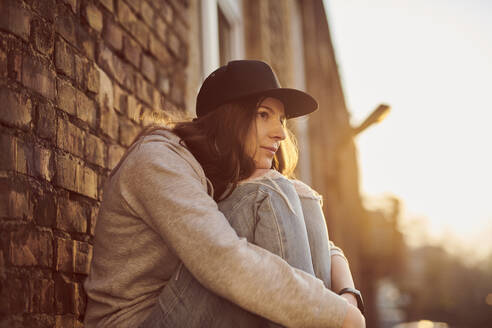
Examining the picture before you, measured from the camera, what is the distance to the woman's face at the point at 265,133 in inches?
82.8

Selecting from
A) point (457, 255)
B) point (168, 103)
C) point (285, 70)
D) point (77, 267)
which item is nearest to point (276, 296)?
point (77, 267)

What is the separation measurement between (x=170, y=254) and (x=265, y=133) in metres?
0.73

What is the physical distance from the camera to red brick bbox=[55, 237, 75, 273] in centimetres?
176

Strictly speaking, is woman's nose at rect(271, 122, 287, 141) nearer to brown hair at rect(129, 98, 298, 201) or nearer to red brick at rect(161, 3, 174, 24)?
brown hair at rect(129, 98, 298, 201)

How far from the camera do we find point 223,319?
1.55 metres

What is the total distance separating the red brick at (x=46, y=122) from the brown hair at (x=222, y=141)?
0.31 m

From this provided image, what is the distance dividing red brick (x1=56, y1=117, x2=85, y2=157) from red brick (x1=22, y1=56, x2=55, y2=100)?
0.12m

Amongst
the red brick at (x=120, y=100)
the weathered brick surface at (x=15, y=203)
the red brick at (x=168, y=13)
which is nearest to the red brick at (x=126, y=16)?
the red brick at (x=120, y=100)

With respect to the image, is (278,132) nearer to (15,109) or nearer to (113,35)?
(113,35)

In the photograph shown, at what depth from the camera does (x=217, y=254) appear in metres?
1.51

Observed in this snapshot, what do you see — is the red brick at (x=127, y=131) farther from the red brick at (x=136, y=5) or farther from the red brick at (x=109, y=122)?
the red brick at (x=136, y=5)

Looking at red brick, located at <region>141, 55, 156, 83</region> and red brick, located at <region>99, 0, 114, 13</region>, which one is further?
red brick, located at <region>141, 55, 156, 83</region>

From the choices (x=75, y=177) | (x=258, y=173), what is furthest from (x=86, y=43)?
(x=258, y=173)

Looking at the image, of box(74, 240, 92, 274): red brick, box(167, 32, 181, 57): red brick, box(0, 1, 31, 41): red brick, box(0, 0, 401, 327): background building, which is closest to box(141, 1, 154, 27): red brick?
box(0, 0, 401, 327): background building
